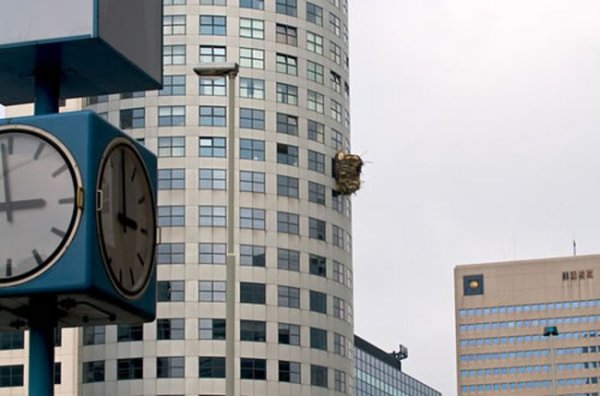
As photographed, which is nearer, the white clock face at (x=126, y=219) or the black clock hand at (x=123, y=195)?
the white clock face at (x=126, y=219)

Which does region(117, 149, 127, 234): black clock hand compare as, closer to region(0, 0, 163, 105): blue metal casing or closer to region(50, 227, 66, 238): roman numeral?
region(50, 227, 66, 238): roman numeral

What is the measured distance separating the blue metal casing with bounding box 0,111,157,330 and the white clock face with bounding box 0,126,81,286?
0.11m

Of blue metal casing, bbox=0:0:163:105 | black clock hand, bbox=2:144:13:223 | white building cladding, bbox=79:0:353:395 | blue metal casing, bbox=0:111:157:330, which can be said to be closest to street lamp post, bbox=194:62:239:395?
blue metal casing, bbox=0:0:163:105

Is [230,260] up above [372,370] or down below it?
below

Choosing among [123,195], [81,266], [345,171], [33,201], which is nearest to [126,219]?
Result: [123,195]

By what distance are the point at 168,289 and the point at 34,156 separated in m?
78.1

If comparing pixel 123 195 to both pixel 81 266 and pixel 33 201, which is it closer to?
pixel 33 201

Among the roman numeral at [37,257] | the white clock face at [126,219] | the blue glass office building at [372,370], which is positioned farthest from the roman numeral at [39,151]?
the blue glass office building at [372,370]

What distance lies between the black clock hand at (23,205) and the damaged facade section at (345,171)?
282 ft

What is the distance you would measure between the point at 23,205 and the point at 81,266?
4.45 feet

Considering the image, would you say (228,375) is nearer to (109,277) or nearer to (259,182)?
(109,277)

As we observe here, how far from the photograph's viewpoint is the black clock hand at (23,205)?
69.6ft

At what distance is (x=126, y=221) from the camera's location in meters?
22.0

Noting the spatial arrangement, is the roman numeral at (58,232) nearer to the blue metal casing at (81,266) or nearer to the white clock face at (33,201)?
the white clock face at (33,201)
